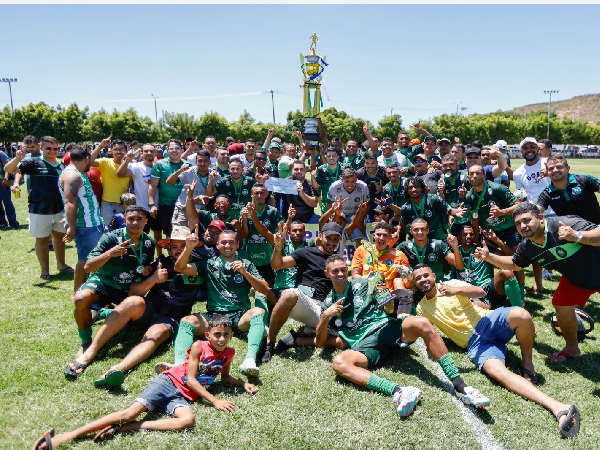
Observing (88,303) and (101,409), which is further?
(88,303)

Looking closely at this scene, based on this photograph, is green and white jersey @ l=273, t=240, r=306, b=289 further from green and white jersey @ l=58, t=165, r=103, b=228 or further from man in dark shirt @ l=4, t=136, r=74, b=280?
man in dark shirt @ l=4, t=136, r=74, b=280

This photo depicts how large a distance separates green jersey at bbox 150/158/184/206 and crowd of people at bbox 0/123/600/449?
27mm

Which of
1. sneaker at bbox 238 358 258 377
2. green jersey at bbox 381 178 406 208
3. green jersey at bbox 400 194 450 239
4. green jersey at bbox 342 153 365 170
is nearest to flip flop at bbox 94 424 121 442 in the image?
sneaker at bbox 238 358 258 377

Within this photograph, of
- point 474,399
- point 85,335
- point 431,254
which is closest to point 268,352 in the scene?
point 85,335

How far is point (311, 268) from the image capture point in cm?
571

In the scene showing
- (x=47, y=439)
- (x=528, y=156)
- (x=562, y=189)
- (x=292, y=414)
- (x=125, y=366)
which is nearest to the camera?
(x=47, y=439)

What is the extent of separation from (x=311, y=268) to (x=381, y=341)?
57.7 inches

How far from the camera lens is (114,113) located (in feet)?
161

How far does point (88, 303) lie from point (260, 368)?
226cm

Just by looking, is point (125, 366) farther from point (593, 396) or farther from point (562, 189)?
point (562, 189)

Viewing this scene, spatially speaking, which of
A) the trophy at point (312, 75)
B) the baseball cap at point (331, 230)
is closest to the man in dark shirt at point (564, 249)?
the baseball cap at point (331, 230)

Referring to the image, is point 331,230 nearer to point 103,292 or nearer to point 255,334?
point 255,334

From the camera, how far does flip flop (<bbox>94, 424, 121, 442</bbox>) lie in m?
3.55

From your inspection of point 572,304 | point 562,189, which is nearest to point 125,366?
point 572,304
